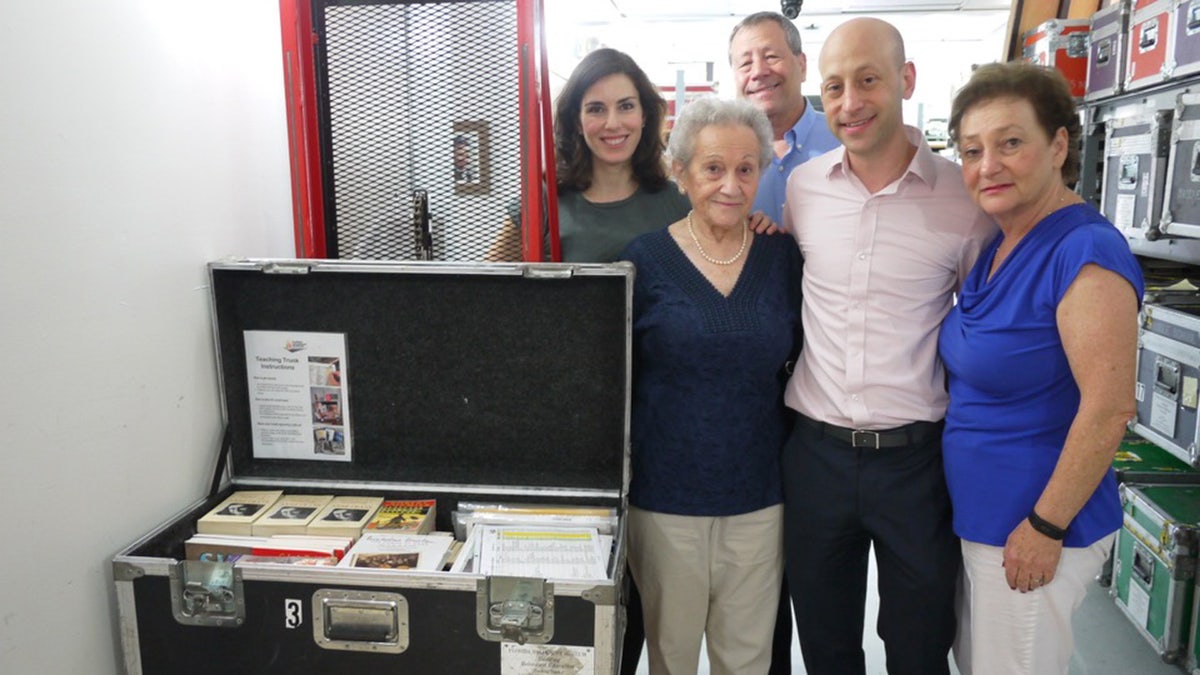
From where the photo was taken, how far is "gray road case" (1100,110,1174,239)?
7.75ft

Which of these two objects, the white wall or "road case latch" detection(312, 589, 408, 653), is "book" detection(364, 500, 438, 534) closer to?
"road case latch" detection(312, 589, 408, 653)

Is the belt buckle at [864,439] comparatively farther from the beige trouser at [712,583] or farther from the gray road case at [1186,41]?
the gray road case at [1186,41]

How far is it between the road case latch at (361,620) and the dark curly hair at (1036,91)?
4.15 ft

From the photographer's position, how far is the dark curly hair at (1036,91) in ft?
4.32

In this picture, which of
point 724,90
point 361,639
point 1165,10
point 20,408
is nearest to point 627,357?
point 361,639

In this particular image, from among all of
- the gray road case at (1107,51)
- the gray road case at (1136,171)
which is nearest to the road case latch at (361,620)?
the gray road case at (1136,171)

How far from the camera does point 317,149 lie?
1.52m

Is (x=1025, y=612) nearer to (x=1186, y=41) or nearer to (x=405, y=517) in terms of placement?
(x=405, y=517)

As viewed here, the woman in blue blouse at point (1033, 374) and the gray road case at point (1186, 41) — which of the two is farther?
the gray road case at point (1186, 41)

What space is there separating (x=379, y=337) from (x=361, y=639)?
0.57 m

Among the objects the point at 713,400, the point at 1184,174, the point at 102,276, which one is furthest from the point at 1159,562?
the point at 102,276

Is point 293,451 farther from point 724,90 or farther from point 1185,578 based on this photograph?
point 724,90

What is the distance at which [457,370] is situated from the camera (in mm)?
1588

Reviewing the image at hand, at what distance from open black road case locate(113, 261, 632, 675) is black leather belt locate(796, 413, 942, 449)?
42cm
